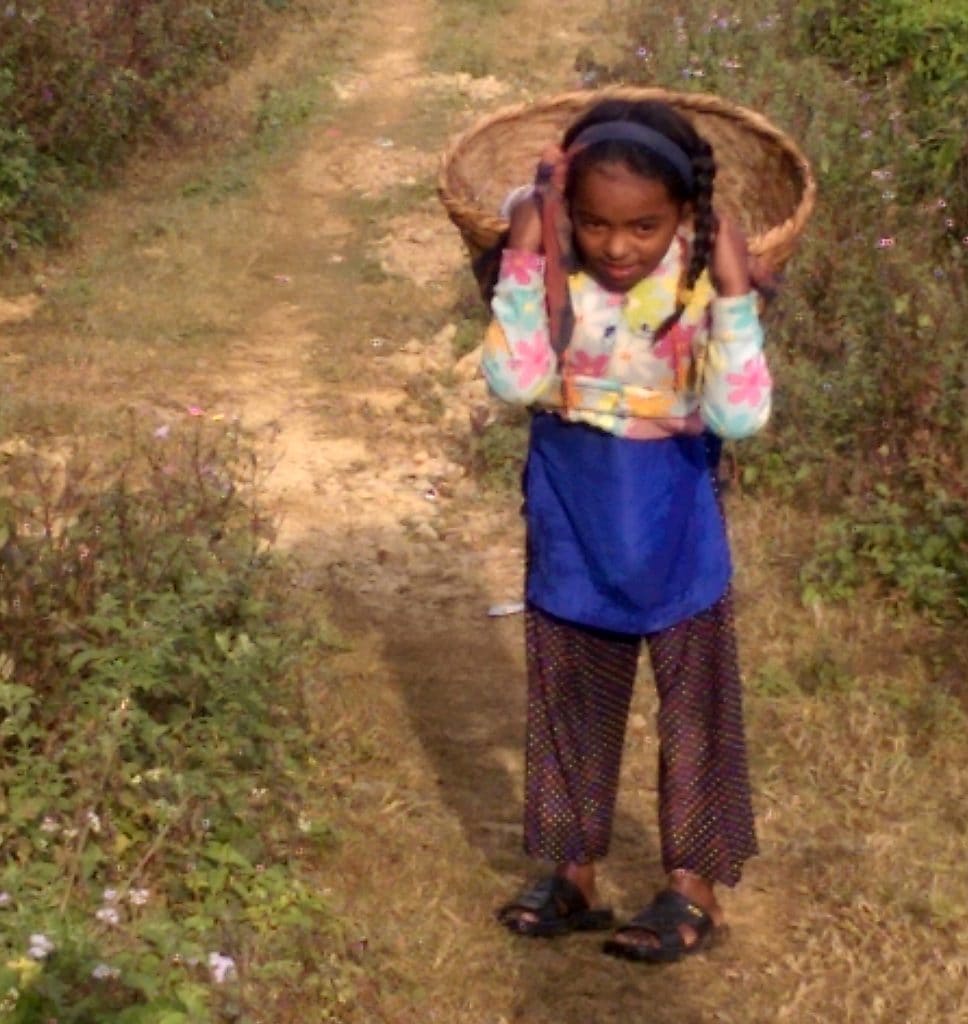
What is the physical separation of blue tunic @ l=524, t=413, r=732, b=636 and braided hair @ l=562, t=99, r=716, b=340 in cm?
34

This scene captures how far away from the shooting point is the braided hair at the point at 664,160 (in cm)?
284

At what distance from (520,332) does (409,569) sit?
239cm

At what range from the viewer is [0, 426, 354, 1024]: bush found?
3182mm

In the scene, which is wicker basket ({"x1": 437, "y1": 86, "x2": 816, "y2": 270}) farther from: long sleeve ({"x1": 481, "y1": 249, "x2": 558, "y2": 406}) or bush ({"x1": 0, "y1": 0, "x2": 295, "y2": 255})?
bush ({"x1": 0, "y1": 0, "x2": 295, "y2": 255})

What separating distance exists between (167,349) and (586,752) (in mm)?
3913

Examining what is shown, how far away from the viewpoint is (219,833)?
3.55m

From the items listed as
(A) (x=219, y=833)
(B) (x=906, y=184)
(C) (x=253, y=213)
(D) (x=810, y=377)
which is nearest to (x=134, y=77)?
(C) (x=253, y=213)

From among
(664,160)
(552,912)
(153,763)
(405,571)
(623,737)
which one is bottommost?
(405,571)

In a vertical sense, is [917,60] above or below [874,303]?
above

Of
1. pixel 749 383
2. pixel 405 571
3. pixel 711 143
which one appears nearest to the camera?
pixel 749 383

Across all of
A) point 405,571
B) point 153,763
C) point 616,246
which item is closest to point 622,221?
point 616,246

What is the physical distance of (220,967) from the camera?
3.00 m

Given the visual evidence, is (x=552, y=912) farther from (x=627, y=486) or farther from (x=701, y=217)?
(x=701, y=217)

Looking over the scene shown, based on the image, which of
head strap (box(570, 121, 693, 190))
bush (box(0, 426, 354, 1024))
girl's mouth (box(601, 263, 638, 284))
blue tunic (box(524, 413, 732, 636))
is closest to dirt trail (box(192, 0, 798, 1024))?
bush (box(0, 426, 354, 1024))
